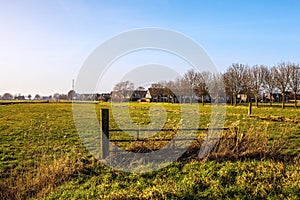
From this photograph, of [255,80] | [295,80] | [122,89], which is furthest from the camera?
[255,80]

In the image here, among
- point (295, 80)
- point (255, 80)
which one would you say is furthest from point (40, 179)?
point (255, 80)

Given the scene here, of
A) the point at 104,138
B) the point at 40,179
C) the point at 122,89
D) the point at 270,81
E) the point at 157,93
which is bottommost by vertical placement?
the point at 40,179

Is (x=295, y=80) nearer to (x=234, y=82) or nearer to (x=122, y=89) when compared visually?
(x=234, y=82)

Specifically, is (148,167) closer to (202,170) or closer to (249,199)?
(202,170)

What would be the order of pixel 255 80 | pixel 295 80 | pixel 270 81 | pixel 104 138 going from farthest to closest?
pixel 255 80, pixel 270 81, pixel 295 80, pixel 104 138

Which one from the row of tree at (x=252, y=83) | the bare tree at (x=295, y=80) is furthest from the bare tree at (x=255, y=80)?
the bare tree at (x=295, y=80)

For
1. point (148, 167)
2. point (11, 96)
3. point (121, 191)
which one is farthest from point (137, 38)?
point (11, 96)

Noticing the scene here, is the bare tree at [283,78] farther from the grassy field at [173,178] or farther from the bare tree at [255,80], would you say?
the grassy field at [173,178]

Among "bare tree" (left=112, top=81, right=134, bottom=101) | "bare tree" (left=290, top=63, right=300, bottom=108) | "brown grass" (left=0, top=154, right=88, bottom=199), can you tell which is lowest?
"brown grass" (left=0, top=154, right=88, bottom=199)

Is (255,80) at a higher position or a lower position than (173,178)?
higher

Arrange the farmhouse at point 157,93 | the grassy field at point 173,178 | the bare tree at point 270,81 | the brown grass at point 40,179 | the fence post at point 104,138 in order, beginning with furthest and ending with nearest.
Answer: the bare tree at point 270,81
the farmhouse at point 157,93
the fence post at point 104,138
the brown grass at point 40,179
the grassy field at point 173,178

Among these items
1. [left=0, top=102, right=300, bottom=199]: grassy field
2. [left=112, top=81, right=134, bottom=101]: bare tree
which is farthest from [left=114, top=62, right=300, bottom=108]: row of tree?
[left=0, top=102, right=300, bottom=199]: grassy field

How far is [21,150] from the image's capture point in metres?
10.8

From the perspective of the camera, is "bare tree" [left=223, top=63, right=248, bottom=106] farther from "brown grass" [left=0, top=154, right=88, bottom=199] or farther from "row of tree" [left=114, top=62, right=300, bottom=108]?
"brown grass" [left=0, top=154, right=88, bottom=199]
